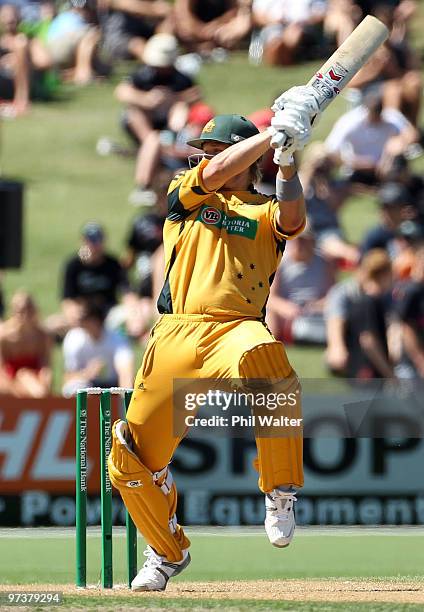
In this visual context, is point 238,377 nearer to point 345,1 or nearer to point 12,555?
point 12,555

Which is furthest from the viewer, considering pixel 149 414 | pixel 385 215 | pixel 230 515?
pixel 385 215

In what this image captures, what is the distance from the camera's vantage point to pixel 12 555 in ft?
30.8

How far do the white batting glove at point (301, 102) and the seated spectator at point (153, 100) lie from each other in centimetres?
967

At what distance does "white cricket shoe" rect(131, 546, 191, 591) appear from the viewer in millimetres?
7203

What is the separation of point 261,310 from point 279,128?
3.31 ft

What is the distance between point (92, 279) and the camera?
563 inches

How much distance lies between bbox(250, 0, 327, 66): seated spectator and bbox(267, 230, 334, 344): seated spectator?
4.83 m

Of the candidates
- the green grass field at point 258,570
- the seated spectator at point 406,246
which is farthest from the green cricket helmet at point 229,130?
the seated spectator at point 406,246

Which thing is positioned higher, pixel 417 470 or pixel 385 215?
pixel 385 215

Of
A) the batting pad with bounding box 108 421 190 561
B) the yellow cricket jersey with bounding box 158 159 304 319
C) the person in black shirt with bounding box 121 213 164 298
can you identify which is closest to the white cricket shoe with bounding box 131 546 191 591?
the batting pad with bounding box 108 421 190 561

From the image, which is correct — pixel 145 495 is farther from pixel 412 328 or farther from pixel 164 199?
pixel 164 199

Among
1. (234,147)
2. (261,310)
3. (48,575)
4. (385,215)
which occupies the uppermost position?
(385,215)

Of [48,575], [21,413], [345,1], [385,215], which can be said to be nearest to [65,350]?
[21,413]

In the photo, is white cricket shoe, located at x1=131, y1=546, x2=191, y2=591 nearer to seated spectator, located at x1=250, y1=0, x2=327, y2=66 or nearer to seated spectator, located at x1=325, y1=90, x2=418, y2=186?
seated spectator, located at x1=325, y1=90, x2=418, y2=186
